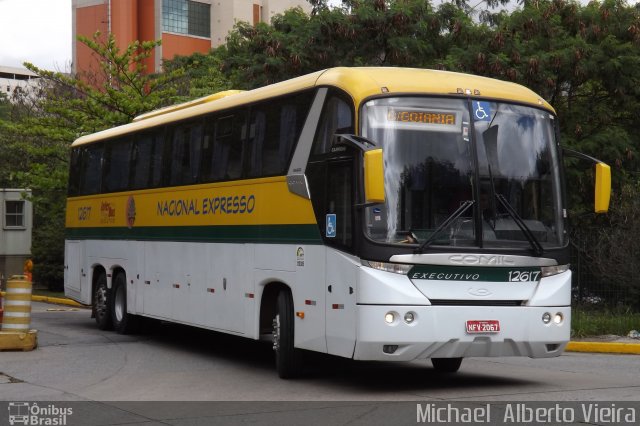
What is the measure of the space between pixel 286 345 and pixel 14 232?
2726cm

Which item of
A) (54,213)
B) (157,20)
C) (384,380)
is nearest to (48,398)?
(384,380)

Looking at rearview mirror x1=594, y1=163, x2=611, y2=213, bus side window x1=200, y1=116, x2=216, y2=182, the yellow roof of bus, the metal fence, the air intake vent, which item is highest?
the yellow roof of bus

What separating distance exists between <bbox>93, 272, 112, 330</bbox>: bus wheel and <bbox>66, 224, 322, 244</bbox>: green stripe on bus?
2.95 ft

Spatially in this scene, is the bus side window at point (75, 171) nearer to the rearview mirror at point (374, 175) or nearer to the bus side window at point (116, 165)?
the bus side window at point (116, 165)

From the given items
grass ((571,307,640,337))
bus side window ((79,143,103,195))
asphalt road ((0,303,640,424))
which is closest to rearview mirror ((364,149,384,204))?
asphalt road ((0,303,640,424))

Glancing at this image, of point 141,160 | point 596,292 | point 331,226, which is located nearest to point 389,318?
point 331,226

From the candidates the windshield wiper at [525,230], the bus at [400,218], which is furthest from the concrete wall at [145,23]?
the windshield wiper at [525,230]

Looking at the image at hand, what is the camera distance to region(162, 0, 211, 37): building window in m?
79.3

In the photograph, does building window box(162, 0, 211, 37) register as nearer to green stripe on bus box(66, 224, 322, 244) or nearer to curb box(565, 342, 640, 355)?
green stripe on bus box(66, 224, 322, 244)

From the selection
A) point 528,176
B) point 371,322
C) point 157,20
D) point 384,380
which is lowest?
point 384,380

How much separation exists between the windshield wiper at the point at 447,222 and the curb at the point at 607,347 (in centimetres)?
611

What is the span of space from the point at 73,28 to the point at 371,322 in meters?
75.9
